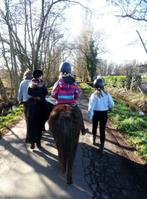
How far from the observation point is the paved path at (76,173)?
18.8 feet

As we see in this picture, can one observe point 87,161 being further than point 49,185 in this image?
Yes

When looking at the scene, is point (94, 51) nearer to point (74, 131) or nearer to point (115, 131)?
point (115, 131)

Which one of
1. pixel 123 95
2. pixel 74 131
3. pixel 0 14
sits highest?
pixel 0 14

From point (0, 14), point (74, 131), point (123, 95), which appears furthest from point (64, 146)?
point (123, 95)

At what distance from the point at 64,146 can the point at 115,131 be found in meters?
5.28

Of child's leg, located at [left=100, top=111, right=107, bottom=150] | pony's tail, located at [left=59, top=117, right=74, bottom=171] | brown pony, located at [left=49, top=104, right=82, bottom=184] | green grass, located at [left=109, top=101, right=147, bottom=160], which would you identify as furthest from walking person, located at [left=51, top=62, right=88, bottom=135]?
green grass, located at [left=109, top=101, right=147, bottom=160]

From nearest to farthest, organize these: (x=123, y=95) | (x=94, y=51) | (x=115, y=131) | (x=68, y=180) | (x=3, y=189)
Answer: (x=3, y=189)
(x=68, y=180)
(x=115, y=131)
(x=123, y=95)
(x=94, y=51)

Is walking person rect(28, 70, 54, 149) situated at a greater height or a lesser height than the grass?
greater

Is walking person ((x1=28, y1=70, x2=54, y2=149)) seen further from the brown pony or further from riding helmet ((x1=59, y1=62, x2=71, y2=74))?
the brown pony

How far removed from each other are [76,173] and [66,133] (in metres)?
1.03

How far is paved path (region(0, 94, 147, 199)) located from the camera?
5742mm

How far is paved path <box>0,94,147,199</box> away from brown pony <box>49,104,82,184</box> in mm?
366

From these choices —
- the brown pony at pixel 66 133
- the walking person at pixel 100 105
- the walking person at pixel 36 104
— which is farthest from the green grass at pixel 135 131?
the walking person at pixel 36 104

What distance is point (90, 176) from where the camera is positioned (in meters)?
6.63
